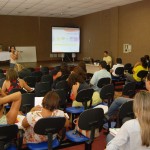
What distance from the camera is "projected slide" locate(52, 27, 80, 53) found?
1296cm

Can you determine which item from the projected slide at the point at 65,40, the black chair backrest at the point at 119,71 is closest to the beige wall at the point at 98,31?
the projected slide at the point at 65,40

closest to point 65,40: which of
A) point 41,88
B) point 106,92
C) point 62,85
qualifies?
point 62,85

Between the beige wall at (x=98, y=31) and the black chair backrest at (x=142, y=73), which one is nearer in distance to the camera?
the black chair backrest at (x=142, y=73)

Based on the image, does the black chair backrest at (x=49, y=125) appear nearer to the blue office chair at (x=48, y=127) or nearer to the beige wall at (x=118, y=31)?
the blue office chair at (x=48, y=127)

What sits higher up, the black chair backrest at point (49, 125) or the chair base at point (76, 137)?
the black chair backrest at point (49, 125)

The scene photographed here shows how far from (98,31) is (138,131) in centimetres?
1039

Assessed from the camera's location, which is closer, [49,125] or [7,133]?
[7,133]

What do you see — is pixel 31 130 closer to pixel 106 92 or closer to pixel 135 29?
pixel 106 92

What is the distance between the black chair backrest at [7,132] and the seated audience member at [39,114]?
0.33m

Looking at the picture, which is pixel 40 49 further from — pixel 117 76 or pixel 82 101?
pixel 82 101

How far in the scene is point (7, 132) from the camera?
225 centimetres

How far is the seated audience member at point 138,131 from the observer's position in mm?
1728

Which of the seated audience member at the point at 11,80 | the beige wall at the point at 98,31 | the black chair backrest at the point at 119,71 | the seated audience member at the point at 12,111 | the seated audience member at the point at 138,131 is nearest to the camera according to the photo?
the seated audience member at the point at 138,131

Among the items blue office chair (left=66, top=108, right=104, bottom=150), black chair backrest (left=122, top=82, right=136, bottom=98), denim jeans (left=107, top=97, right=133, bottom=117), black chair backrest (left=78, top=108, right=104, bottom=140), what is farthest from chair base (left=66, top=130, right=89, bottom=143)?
black chair backrest (left=122, top=82, right=136, bottom=98)
